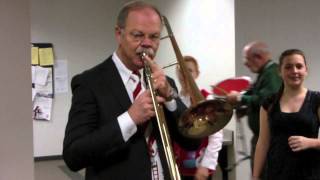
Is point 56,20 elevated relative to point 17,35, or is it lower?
elevated

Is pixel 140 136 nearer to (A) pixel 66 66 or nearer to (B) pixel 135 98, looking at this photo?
(B) pixel 135 98

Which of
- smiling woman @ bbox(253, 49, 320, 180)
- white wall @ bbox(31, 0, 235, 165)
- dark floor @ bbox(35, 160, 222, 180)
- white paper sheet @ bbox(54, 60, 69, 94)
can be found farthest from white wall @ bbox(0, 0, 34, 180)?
white paper sheet @ bbox(54, 60, 69, 94)

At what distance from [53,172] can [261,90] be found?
11.2ft

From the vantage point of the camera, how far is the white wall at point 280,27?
175 inches

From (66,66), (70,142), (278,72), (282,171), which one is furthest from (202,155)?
(66,66)

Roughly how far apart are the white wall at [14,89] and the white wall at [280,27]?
2.17 m

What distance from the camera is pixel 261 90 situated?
338cm

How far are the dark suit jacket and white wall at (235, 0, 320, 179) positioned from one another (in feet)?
10.3

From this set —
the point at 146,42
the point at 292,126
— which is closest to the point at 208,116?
the point at 146,42

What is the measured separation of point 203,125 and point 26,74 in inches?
67.6

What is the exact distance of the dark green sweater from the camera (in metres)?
3.32

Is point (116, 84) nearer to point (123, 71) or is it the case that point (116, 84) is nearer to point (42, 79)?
point (123, 71)

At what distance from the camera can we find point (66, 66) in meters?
6.78

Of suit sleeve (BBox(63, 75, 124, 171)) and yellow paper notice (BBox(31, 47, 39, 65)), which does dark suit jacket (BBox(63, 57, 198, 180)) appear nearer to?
Answer: suit sleeve (BBox(63, 75, 124, 171))
